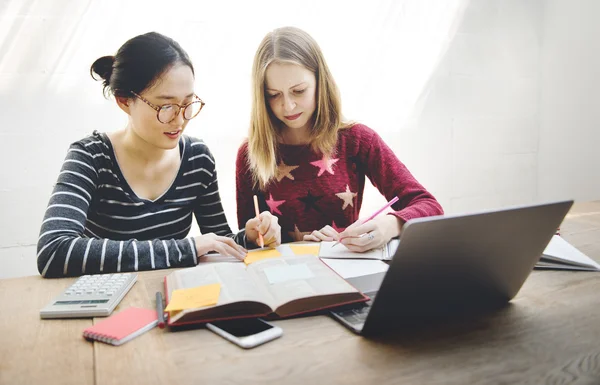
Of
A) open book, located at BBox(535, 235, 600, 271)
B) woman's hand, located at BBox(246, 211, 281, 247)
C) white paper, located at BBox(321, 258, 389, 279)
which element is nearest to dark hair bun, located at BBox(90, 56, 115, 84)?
woman's hand, located at BBox(246, 211, 281, 247)

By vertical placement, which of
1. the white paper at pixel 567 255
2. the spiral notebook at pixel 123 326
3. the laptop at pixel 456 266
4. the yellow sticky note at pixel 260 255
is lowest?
the spiral notebook at pixel 123 326

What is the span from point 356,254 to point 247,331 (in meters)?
0.43

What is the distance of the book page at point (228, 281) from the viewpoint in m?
0.77

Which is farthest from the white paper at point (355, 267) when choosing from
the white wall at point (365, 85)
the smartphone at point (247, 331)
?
the white wall at point (365, 85)

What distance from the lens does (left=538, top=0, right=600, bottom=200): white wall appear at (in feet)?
7.79

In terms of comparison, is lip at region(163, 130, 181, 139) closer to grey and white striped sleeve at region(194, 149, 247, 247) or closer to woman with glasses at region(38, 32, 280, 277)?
woman with glasses at region(38, 32, 280, 277)

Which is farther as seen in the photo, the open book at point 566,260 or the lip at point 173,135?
the lip at point 173,135

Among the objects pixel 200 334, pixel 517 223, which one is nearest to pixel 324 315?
pixel 200 334

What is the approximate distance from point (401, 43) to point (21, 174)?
5.63 feet

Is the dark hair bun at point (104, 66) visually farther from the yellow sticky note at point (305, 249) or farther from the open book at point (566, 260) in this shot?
the open book at point (566, 260)

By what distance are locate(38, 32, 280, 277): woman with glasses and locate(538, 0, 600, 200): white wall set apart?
1878mm

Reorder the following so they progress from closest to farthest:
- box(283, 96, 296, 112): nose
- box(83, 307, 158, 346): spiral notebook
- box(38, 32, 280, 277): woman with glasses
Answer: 1. box(83, 307, 158, 346): spiral notebook
2. box(38, 32, 280, 277): woman with glasses
3. box(283, 96, 296, 112): nose

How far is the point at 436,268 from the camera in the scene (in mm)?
679

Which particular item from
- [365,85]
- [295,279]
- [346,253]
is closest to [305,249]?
[346,253]
